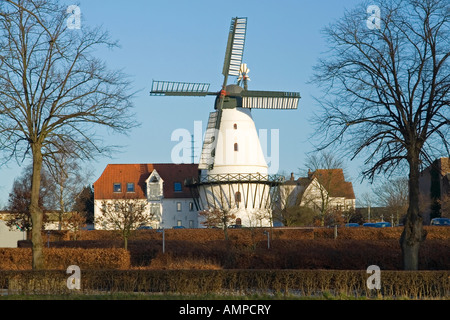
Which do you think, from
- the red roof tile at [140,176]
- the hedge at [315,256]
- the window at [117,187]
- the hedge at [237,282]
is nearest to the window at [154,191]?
the red roof tile at [140,176]

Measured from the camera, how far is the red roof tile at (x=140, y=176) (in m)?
69.8

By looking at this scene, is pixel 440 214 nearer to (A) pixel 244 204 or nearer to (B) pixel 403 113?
(A) pixel 244 204

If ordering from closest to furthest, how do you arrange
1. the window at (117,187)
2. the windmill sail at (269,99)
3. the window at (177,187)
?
the windmill sail at (269,99) → the window at (177,187) → the window at (117,187)

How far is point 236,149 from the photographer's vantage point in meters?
56.4

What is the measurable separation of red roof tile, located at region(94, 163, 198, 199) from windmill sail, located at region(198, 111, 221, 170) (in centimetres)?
1247

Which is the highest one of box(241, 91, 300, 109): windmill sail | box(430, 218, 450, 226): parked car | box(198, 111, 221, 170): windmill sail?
box(241, 91, 300, 109): windmill sail

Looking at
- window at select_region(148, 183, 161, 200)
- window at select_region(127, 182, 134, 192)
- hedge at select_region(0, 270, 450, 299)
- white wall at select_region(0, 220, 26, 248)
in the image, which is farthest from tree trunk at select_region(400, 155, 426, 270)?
window at select_region(127, 182, 134, 192)

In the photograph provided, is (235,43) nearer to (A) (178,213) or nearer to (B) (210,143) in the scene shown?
(B) (210,143)

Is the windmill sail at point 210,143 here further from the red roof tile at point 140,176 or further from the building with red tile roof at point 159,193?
the red roof tile at point 140,176

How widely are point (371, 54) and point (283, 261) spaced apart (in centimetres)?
966

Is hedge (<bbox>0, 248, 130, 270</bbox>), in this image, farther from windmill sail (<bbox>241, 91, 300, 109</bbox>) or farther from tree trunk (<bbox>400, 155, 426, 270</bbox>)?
windmill sail (<bbox>241, 91, 300, 109</bbox>)

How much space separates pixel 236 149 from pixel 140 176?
18.4 m

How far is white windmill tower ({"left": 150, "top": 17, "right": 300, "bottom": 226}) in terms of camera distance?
5638cm
